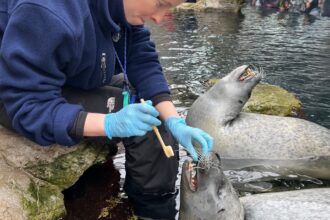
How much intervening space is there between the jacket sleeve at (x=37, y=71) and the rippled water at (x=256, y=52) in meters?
3.67

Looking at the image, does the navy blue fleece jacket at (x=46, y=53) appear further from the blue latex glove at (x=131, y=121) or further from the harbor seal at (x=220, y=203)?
the harbor seal at (x=220, y=203)

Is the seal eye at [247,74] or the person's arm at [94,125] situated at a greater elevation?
the person's arm at [94,125]

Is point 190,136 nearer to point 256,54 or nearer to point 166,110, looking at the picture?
point 166,110

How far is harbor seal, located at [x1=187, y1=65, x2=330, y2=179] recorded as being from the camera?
4.66m

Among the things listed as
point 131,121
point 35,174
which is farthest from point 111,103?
point 131,121

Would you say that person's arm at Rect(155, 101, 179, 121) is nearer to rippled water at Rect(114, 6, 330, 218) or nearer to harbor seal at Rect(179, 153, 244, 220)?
harbor seal at Rect(179, 153, 244, 220)

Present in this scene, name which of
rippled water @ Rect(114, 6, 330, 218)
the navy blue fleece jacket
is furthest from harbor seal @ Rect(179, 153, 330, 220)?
rippled water @ Rect(114, 6, 330, 218)

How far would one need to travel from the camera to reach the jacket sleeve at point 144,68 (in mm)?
3859

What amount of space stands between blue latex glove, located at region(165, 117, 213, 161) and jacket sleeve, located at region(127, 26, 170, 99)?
18.1 inches

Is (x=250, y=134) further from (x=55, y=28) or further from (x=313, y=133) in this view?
(x=55, y=28)

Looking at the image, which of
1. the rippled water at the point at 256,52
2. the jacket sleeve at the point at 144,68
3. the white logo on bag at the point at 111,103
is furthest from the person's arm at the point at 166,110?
the rippled water at the point at 256,52

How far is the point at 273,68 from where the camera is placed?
8.91 metres

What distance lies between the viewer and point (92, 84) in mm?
3549

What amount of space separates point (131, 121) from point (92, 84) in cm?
85
